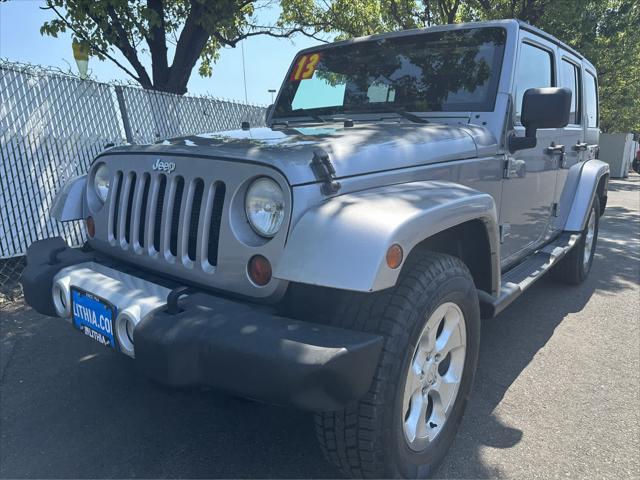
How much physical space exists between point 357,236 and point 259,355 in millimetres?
496

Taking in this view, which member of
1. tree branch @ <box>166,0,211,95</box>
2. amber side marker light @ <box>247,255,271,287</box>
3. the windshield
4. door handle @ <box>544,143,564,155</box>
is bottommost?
amber side marker light @ <box>247,255,271,287</box>

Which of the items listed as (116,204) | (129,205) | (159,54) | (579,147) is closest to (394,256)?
(129,205)

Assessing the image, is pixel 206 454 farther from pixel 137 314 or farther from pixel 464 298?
pixel 464 298

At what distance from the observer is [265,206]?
1896 millimetres

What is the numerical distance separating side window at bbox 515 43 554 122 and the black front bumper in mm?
2120

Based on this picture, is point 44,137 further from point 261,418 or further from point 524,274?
point 524,274

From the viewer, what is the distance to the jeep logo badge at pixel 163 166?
2.17 m

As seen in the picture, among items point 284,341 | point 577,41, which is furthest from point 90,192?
point 577,41

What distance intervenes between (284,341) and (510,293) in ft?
5.37

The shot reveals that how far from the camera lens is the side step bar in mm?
2543

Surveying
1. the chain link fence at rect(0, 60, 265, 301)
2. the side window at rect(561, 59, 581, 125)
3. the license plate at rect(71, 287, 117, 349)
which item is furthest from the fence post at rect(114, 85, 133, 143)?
the side window at rect(561, 59, 581, 125)

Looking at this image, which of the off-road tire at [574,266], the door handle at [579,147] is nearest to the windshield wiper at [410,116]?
the door handle at [579,147]

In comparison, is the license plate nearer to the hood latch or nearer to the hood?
the hood

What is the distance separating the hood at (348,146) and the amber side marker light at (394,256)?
43 cm
